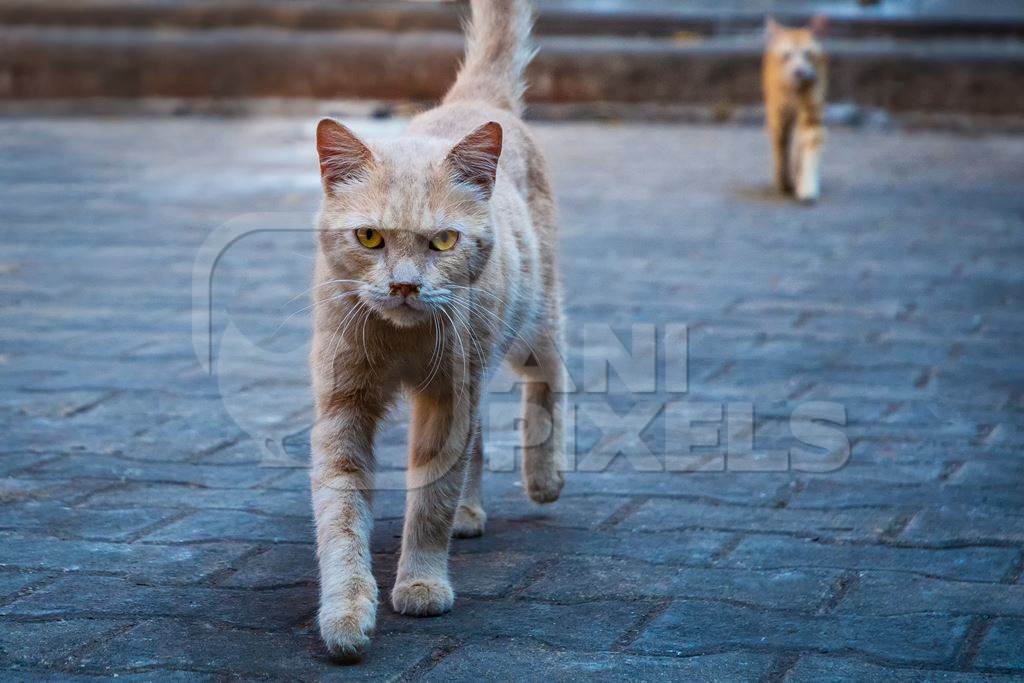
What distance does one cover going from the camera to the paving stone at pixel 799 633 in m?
2.61

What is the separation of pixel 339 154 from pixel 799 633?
147 centimetres

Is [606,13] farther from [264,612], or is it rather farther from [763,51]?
[264,612]

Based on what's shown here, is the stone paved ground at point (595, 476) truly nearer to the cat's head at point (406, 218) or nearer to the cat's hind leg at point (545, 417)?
the cat's hind leg at point (545, 417)

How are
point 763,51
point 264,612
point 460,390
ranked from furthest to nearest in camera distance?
point 763,51
point 460,390
point 264,612

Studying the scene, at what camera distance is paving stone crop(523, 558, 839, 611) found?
113 inches

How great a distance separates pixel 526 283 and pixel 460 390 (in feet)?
1.66

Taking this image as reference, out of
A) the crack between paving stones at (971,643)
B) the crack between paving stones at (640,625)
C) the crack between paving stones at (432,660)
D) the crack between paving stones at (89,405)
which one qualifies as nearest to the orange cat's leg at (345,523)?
the crack between paving stones at (432,660)

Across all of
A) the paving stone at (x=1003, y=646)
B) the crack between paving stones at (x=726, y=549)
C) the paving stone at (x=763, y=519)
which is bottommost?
the paving stone at (x=763, y=519)

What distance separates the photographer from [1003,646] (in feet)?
8.57

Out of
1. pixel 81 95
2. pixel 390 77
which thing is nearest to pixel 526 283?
pixel 390 77

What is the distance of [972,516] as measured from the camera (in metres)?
3.36

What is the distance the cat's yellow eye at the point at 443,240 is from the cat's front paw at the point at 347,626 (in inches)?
30.6

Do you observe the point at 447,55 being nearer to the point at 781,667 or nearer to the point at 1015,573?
the point at 1015,573

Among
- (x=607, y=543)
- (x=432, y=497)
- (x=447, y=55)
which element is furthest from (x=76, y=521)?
(x=447, y=55)
